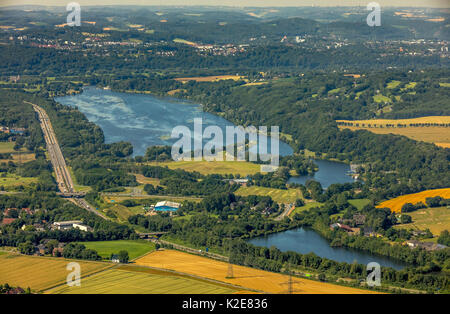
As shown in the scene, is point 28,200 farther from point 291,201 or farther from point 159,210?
point 291,201

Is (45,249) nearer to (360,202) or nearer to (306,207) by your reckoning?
(306,207)

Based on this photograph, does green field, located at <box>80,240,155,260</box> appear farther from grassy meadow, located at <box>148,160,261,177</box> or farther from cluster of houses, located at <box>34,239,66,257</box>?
grassy meadow, located at <box>148,160,261,177</box>

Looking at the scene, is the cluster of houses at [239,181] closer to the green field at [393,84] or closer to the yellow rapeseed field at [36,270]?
the yellow rapeseed field at [36,270]

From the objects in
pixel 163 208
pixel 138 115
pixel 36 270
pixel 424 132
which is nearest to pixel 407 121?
pixel 424 132

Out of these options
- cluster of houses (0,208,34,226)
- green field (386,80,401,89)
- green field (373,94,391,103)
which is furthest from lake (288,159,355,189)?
green field (386,80,401,89)

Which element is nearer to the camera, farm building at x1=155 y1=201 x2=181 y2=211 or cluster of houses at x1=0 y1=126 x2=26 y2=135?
farm building at x1=155 y1=201 x2=181 y2=211

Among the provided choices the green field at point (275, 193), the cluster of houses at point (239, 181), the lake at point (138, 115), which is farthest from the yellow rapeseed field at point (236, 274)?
the lake at point (138, 115)
